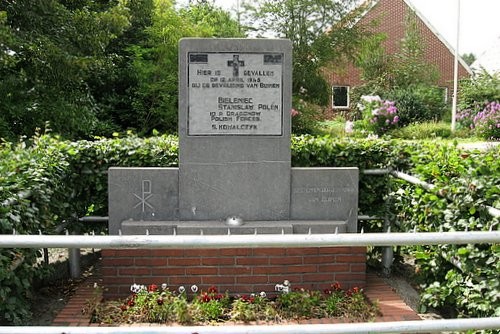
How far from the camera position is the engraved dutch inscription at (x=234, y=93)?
5773mm

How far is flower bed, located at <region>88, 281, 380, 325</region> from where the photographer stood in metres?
4.79

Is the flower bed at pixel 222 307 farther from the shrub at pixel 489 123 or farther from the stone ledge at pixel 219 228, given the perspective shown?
the shrub at pixel 489 123

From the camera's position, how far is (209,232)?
5430 millimetres

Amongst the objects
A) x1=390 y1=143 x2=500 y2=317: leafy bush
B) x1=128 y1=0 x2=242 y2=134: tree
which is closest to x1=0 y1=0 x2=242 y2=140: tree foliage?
x1=128 y1=0 x2=242 y2=134: tree

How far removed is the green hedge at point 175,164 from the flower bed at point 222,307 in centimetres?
69

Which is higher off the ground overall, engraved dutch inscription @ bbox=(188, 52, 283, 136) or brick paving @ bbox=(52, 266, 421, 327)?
engraved dutch inscription @ bbox=(188, 52, 283, 136)

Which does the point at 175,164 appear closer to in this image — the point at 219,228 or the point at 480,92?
the point at 219,228

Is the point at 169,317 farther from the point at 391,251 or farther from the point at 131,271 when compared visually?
the point at 391,251

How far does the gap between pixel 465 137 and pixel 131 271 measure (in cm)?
2177

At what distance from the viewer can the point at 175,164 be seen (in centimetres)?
647

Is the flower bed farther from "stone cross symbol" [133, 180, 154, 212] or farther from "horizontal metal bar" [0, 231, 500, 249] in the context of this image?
"horizontal metal bar" [0, 231, 500, 249]

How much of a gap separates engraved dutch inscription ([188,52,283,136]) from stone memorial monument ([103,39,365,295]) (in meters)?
0.01

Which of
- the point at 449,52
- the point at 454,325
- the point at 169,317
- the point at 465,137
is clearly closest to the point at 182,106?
the point at 169,317

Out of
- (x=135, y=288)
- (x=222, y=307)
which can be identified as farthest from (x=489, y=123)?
(x=135, y=288)
